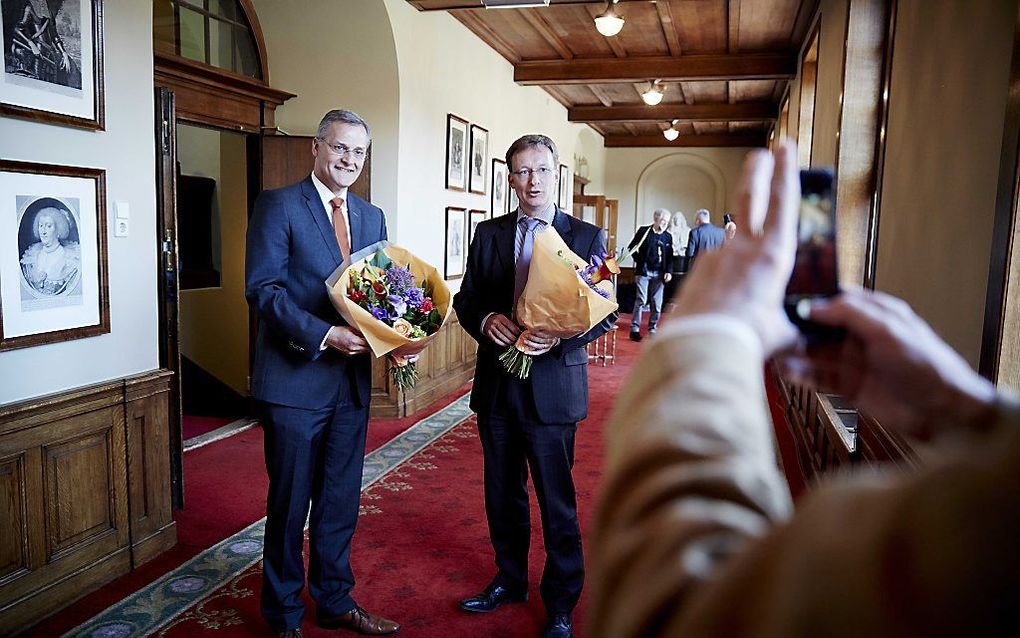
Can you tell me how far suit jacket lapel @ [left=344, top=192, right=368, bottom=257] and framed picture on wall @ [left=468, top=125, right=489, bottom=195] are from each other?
4663 millimetres

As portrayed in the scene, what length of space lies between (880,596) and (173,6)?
5.35m

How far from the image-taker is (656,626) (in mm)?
435

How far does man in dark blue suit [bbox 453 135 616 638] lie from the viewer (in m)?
2.79

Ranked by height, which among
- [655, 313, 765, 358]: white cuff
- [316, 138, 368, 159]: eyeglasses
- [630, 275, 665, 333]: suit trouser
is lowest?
[630, 275, 665, 333]: suit trouser

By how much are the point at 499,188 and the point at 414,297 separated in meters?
6.10

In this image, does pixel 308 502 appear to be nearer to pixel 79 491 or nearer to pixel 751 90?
pixel 79 491

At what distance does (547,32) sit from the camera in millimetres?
7484

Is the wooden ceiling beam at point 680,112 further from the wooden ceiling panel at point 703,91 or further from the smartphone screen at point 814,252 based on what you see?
the smartphone screen at point 814,252

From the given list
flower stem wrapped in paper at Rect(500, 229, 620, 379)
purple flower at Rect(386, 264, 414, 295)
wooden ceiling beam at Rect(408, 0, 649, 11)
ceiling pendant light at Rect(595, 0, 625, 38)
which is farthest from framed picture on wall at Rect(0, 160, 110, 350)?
ceiling pendant light at Rect(595, 0, 625, 38)

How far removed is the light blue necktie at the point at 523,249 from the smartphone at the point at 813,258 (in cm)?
216

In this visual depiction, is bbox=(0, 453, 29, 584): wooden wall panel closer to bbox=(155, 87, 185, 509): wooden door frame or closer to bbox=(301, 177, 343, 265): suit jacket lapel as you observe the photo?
bbox=(155, 87, 185, 509): wooden door frame

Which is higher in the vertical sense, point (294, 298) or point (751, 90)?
point (751, 90)

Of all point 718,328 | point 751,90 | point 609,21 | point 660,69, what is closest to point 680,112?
point 751,90

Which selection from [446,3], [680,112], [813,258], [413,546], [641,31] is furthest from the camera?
[680,112]
